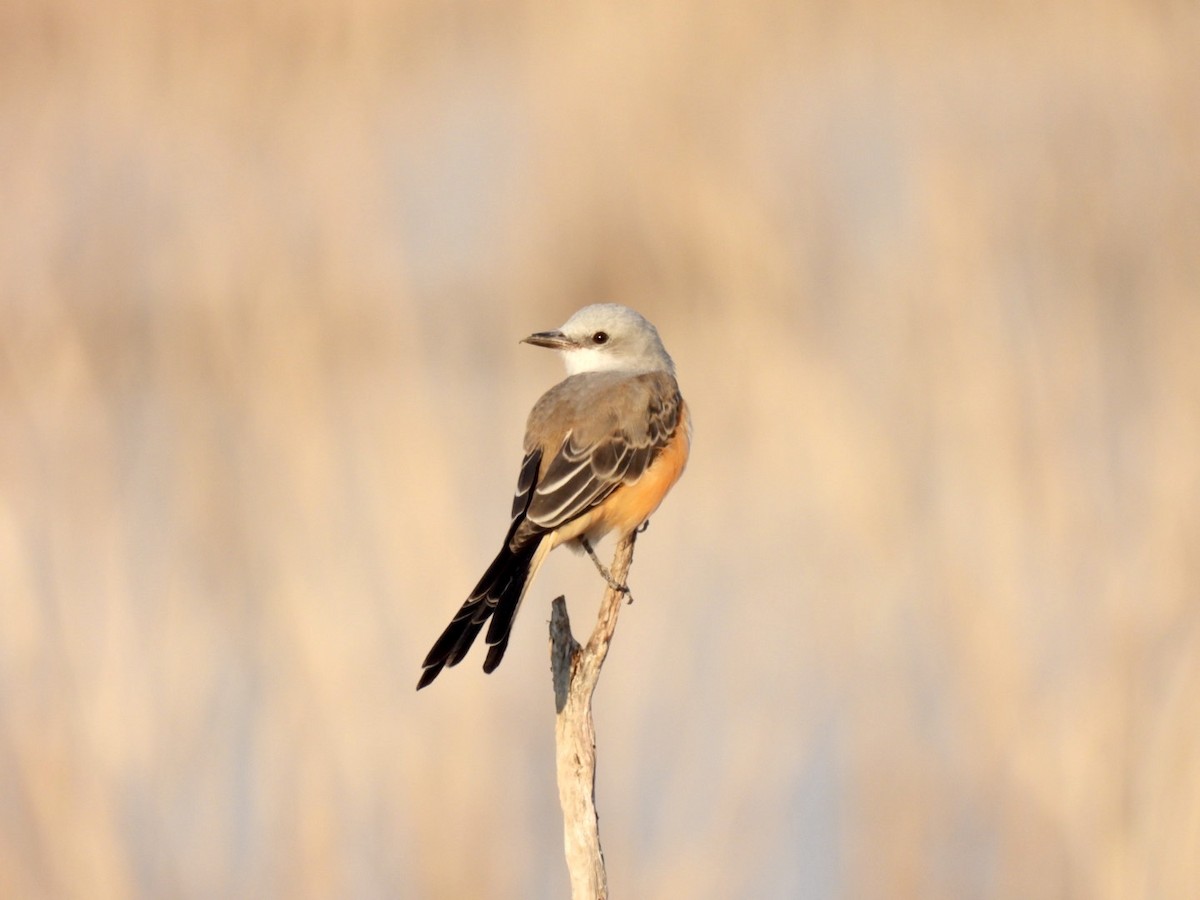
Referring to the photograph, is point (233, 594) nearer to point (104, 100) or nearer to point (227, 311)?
point (227, 311)

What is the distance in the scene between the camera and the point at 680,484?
4.99m

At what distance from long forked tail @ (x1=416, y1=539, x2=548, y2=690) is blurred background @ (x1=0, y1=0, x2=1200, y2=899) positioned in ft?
2.85

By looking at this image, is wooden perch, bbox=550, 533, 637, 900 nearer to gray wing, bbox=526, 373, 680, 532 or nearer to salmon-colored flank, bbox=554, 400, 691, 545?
gray wing, bbox=526, 373, 680, 532

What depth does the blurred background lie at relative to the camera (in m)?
3.99

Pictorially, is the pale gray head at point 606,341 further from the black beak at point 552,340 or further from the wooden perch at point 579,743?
the wooden perch at point 579,743

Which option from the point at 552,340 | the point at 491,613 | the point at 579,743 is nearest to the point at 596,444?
the point at 552,340

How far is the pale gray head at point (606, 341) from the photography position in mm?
4141

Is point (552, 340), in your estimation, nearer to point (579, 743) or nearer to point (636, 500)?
point (636, 500)

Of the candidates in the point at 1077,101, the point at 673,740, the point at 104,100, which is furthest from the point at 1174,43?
the point at 104,100

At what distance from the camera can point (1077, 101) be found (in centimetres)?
500

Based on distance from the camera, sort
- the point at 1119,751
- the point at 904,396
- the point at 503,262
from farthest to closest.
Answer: the point at 503,262 → the point at 904,396 → the point at 1119,751

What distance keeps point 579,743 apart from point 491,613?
525 mm

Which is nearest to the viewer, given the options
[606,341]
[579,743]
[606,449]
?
[579,743]

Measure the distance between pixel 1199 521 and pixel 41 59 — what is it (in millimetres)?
3908
